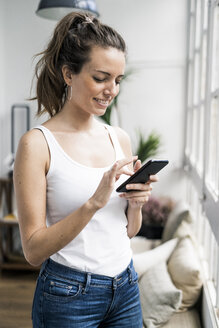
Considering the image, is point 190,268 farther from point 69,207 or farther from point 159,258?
point 69,207

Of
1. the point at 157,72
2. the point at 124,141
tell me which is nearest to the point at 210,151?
the point at 124,141

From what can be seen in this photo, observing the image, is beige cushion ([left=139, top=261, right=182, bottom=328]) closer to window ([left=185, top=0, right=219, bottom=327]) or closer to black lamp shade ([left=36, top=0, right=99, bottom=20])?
window ([left=185, top=0, right=219, bottom=327])

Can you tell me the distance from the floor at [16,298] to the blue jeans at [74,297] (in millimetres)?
2030

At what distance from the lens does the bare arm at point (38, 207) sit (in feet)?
3.46

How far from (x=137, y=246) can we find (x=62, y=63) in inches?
87.4

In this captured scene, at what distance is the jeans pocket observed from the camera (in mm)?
1127

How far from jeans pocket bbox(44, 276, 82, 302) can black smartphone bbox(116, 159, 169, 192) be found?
0.90ft

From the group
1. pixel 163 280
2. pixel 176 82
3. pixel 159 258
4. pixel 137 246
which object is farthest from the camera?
pixel 176 82

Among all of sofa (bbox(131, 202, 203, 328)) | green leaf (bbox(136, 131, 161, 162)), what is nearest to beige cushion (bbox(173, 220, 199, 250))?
sofa (bbox(131, 202, 203, 328))

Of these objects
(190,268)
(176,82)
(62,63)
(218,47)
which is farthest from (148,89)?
(62,63)

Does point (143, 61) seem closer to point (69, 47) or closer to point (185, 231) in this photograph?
point (185, 231)

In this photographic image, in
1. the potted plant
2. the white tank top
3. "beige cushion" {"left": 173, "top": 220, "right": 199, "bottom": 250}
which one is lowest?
the potted plant

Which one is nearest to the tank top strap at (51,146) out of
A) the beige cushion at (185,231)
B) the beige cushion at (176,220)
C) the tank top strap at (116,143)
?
the tank top strap at (116,143)

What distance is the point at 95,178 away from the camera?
3.82 feet
